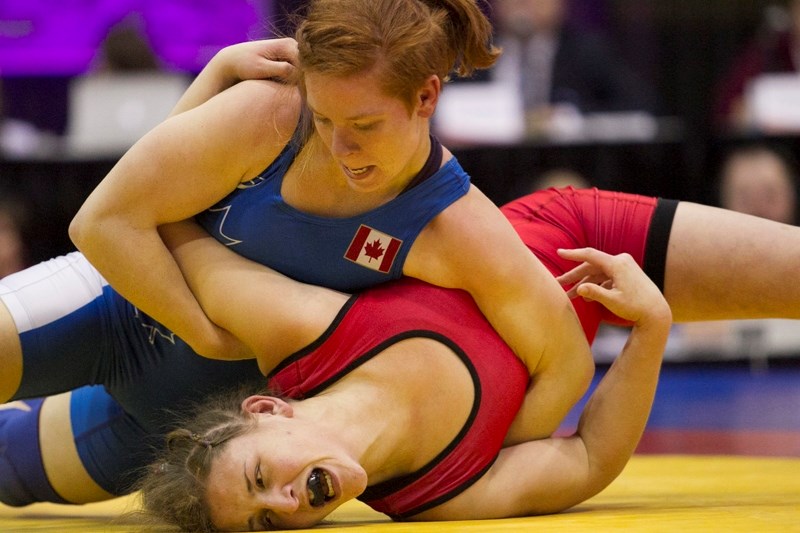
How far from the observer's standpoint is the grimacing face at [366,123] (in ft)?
7.99

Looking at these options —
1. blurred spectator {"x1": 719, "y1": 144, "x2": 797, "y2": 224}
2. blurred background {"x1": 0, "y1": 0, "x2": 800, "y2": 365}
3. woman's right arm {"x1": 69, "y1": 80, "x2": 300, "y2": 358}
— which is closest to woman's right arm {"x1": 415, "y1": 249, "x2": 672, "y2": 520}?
woman's right arm {"x1": 69, "y1": 80, "x2": 300, "y2": 358}

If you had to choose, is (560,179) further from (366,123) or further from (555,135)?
(366,123)

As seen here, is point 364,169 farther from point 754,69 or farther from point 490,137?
point 754,69

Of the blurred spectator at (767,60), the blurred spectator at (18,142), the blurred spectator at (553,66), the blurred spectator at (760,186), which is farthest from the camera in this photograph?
the blurred spectator at (767,60)

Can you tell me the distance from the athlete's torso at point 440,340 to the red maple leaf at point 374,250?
10cm

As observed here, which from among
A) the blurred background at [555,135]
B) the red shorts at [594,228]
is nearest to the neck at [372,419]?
the red shorts at [594,228]

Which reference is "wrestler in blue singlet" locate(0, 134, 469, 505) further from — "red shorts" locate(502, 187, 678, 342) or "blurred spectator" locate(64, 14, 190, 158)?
"blurred spectator" locate(64, 14, 190, 158)

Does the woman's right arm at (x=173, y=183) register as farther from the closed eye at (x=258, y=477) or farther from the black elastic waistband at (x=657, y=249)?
the black elastic waistband at (x=657, y=249)

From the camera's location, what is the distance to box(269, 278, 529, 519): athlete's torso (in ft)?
8.79

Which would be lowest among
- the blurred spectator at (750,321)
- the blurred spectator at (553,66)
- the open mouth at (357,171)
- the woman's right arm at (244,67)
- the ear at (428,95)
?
the blurred spectator at (750,321)

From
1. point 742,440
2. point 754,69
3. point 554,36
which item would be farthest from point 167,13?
point 742,440

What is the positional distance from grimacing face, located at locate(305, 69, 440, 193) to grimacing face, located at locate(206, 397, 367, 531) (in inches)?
22.7

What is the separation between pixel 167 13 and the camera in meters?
9.33

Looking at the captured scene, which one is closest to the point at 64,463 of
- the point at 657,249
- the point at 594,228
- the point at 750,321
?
the point at 594,228
